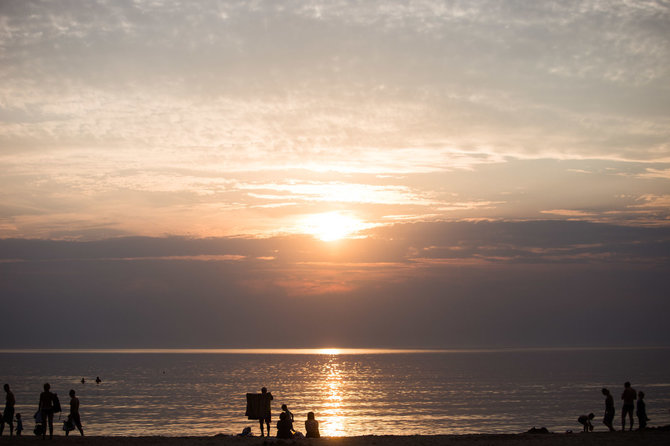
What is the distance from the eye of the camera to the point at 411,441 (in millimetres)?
25906

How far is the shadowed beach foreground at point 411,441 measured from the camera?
2364cm

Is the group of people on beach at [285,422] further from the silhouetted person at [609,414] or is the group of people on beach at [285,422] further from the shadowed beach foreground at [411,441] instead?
the silhouetted person at [609,414]

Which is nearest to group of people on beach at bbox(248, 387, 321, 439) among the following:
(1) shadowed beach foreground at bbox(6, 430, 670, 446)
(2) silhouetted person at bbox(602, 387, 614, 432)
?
(1) shadowed beach foreground at bbox(6, 430, 670, 446)

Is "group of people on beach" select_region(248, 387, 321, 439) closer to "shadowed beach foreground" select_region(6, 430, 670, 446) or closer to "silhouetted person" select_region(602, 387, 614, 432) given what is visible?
"shadowed beach foreground" select_region(6, 430, 670, 446)

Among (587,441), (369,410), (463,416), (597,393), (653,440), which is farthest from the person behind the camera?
(597,393)

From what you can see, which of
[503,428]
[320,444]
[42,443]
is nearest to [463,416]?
[503,428]

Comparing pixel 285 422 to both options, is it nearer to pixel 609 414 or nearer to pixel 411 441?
pixel 411 441

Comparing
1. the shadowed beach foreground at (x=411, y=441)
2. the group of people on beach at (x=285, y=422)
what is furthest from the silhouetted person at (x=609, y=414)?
the group of people on beach at (x=285, y=422)

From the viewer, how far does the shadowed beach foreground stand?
2364cm

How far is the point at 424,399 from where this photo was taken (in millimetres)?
69625

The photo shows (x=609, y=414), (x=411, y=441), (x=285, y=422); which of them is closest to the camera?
(x=285, y=422)

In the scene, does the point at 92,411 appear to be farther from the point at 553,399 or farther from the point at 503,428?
the point at 553,399

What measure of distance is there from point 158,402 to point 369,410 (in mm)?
24136

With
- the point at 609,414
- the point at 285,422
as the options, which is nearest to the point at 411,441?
the point at 285,422
